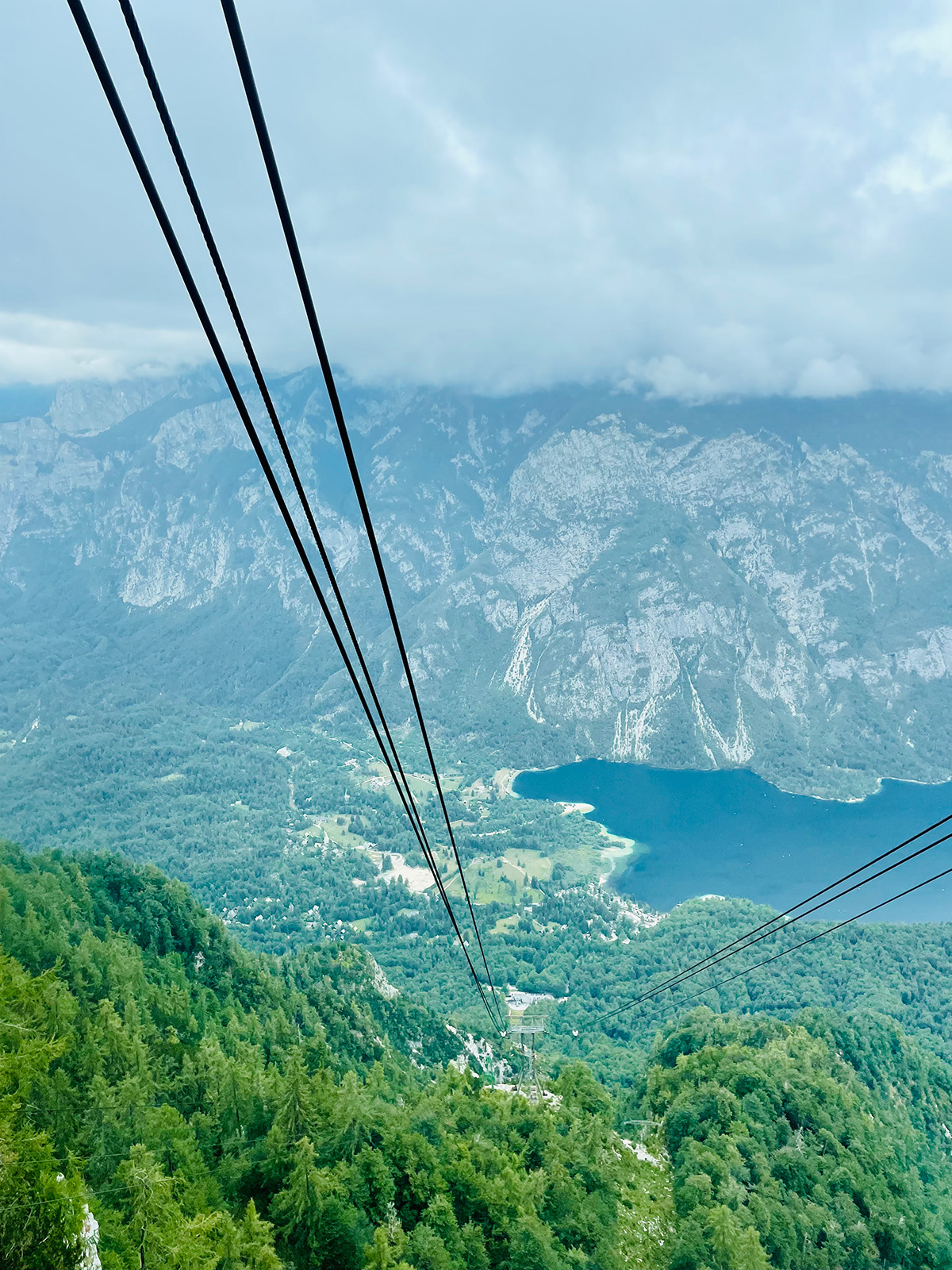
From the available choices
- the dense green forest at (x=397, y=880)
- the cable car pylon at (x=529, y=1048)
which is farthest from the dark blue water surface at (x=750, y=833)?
the cable car pylon at (x=529, y=1048)

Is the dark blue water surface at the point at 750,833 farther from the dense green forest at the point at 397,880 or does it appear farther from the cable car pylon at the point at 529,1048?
the cable car pylon at the point at 529,1048

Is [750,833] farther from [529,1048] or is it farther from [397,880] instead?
[529,1048]

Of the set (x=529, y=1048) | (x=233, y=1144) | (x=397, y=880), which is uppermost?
(x=233, y=1144)

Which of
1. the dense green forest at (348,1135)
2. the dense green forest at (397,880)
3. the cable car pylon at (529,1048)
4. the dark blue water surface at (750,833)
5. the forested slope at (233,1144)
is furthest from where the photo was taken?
the dark blue water surface at (750,833)

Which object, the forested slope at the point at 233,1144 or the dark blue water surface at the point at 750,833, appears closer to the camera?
the forested slope at the point at 233,1144

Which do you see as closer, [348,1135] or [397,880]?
[348,1135]

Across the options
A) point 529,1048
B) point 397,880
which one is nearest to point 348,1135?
point 529,1048

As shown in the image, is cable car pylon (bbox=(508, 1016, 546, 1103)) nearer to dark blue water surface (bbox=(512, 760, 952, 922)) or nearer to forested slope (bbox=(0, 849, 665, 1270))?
forested slope (bbox=(0, 849, 665, 1270))
